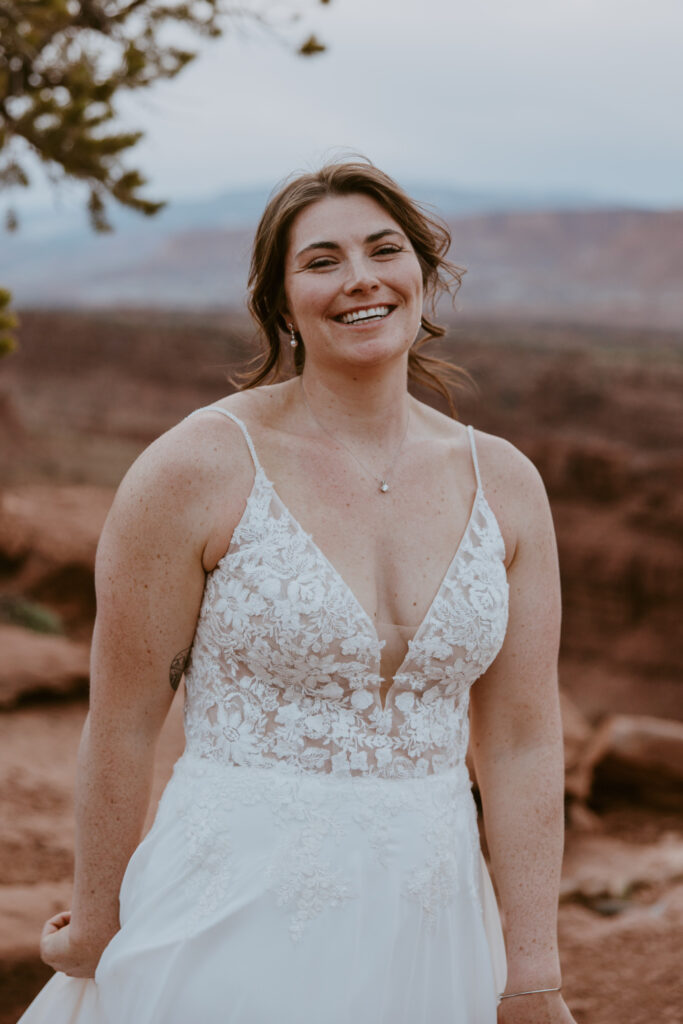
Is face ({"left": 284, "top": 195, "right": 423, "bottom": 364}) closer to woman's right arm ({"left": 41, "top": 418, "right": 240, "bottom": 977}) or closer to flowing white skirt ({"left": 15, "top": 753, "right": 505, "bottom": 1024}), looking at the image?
woman's right arm ({"left": 41, "top": 418, "right": 240, "bottom": 977})

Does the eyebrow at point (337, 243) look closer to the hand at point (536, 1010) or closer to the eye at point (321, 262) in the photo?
the eye at point (321, 262)

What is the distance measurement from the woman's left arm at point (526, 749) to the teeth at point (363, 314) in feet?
1.36

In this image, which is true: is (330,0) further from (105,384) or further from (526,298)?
(526,298)

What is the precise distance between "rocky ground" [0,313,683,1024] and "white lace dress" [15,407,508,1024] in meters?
0.93

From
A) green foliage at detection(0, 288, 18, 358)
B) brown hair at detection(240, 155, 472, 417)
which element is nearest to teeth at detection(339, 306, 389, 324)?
brown hair at detection(240, 155, 472, 417)

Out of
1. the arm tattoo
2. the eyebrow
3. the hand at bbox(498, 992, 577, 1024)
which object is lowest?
the hand at bbox(498, 992, 577, 1024)

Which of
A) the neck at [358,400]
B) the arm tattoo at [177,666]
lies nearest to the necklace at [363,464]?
the neck at [358,400]

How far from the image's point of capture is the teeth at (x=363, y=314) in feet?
6.05

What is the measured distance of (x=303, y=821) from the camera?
1.78 metres

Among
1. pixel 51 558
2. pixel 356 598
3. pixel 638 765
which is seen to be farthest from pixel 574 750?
pixel 356 598

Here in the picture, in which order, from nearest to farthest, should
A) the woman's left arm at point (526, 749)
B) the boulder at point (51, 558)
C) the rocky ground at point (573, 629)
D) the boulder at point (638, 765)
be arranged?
the woman's left arm at point (526, 749)
the rocky ground at point (573, 629)
the boulder at point (638, 765)
the boulder at point (51, 558)

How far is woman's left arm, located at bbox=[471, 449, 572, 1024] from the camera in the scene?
1.95 meters

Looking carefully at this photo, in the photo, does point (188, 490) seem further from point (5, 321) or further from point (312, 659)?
point (5, 321)

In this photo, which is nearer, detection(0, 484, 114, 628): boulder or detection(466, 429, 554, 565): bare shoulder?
detection(466, 429, 554, 565): bare shoulder
